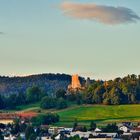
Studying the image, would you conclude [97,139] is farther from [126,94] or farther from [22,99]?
[22,99]

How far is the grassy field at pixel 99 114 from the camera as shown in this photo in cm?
11125

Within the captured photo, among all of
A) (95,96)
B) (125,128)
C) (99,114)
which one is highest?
(95,96)

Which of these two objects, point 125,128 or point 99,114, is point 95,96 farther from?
Result: point 125,128

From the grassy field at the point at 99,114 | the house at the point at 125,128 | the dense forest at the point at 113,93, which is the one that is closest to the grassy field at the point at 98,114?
the grassy field at the point at 99,114

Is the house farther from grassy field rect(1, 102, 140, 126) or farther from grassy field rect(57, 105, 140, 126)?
grassy field rect(57, 105, 140, 126)

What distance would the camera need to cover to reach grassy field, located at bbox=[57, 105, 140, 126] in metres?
111

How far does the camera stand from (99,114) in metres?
115

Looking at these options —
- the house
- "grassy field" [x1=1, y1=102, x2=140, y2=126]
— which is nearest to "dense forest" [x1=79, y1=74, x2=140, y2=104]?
"grassy field" [x1=1, y1=102, x2=140, y2=126]

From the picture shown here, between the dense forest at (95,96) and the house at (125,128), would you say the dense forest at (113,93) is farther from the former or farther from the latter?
the house at (125,128)

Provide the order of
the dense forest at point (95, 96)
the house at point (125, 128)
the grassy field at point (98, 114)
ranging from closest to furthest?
the house at point (125, 128)
the grassy field at point (98, 114)
the dense forest at point (95, 96)

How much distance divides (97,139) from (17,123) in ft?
61.5

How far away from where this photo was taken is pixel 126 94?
129750 mm

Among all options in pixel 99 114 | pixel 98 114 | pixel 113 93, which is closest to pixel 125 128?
pixel 98 114

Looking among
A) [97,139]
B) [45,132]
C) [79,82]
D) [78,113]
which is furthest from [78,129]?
[79,82]
